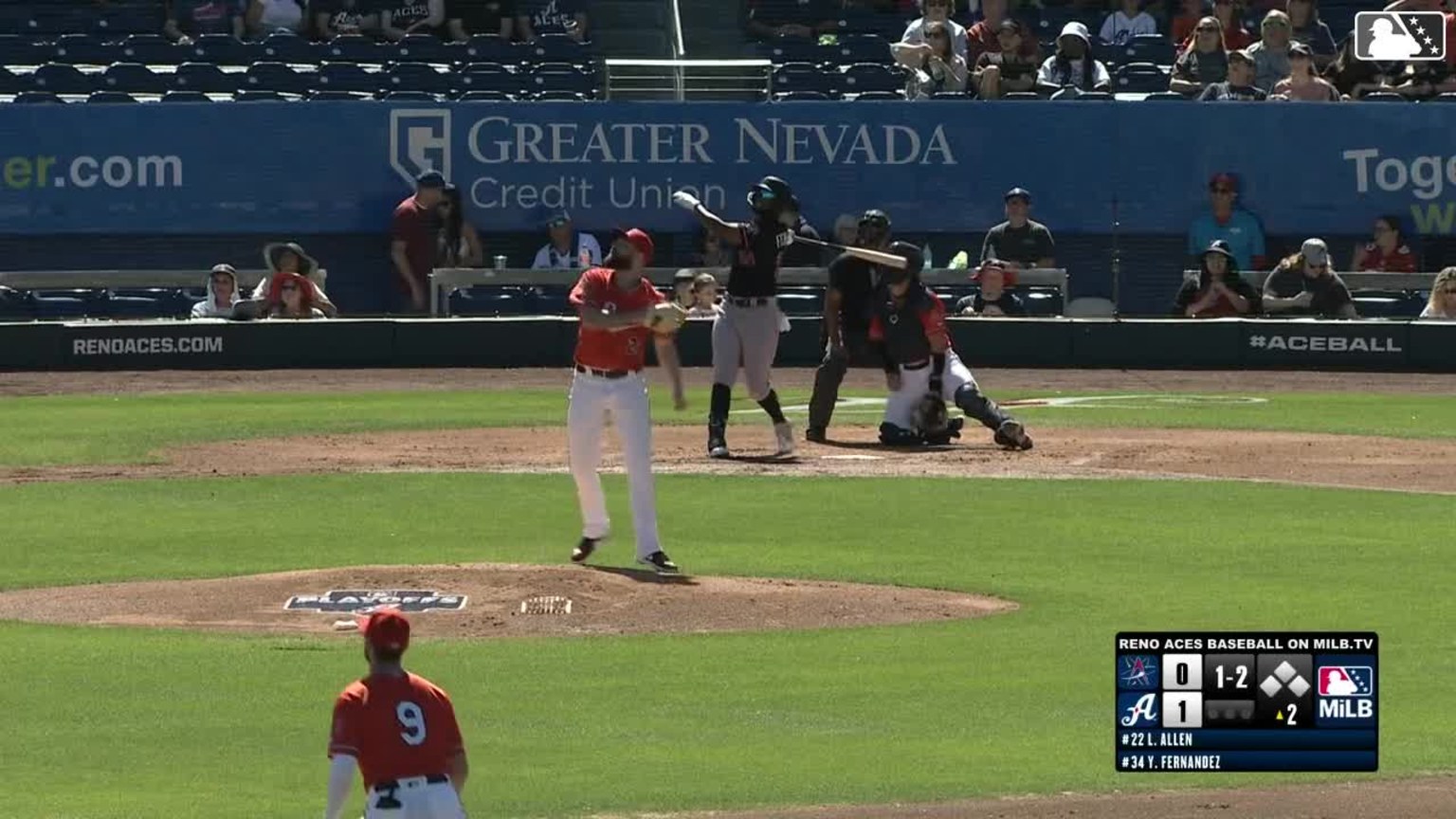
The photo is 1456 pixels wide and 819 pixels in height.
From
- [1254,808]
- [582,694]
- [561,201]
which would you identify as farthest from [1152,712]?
[561,201]

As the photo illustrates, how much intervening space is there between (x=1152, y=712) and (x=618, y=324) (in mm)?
5664

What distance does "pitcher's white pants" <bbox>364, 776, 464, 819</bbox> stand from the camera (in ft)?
25.5

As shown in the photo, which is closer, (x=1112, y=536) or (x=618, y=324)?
(x=618, y=324)

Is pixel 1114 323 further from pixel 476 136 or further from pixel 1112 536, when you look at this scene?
pixel 1112 536

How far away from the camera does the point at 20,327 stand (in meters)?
30.0

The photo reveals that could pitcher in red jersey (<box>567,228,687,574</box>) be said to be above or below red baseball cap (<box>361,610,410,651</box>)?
below

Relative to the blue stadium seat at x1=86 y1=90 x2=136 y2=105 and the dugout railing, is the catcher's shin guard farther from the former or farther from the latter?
the blue stadium seat at x1=86 y1=90 x2=136 y2=105

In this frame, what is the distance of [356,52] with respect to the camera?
33.8m

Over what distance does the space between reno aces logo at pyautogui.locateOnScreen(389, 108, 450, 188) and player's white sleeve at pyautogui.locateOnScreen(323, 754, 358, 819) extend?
2458cm

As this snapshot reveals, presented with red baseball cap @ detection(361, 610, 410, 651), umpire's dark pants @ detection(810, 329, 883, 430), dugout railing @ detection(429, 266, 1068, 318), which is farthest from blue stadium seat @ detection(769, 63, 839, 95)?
red baseball cap @ detection(361, 610, 410, 651)

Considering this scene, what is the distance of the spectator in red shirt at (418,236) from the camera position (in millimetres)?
31344

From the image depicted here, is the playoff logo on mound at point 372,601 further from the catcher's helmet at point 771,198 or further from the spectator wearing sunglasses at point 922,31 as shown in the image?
the spectator wearing sunglasses at point 922,31

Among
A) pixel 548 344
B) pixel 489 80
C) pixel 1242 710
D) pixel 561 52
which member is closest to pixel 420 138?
pixel 489 80

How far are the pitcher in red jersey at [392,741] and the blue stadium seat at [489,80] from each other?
25.4 meters
